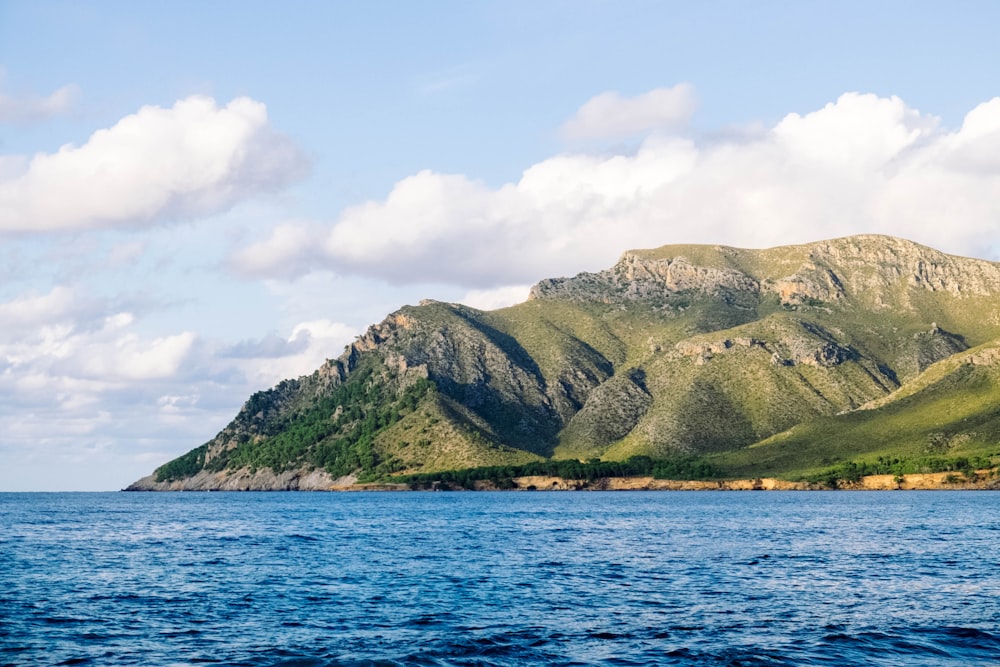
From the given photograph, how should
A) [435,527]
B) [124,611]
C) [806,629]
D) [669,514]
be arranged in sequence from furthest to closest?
[669,514] < [435,527] < [124,611] < [806,629]

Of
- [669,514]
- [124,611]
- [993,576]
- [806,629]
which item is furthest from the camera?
[669,514]

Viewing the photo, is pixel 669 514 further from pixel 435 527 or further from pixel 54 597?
pixel 54 597

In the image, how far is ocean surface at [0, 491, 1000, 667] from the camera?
155 feet

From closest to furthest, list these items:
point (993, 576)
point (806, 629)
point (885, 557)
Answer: point (806, 629)
point (993, 576)
point (885, 557)

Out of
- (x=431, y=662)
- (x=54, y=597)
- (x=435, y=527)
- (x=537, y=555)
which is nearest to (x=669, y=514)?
(x=435, y=527)

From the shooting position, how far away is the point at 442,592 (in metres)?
68.2

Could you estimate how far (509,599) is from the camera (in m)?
64.1

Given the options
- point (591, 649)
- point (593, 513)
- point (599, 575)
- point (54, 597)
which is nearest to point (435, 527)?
point (593, 513)

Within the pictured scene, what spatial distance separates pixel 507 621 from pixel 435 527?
3563 inches

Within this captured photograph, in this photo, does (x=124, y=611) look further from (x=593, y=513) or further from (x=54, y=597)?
(x=593, y=513)

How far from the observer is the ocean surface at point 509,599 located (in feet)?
155

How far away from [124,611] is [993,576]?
60.9 m

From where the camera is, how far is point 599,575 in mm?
76812

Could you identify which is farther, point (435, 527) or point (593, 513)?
point (593, 513)
